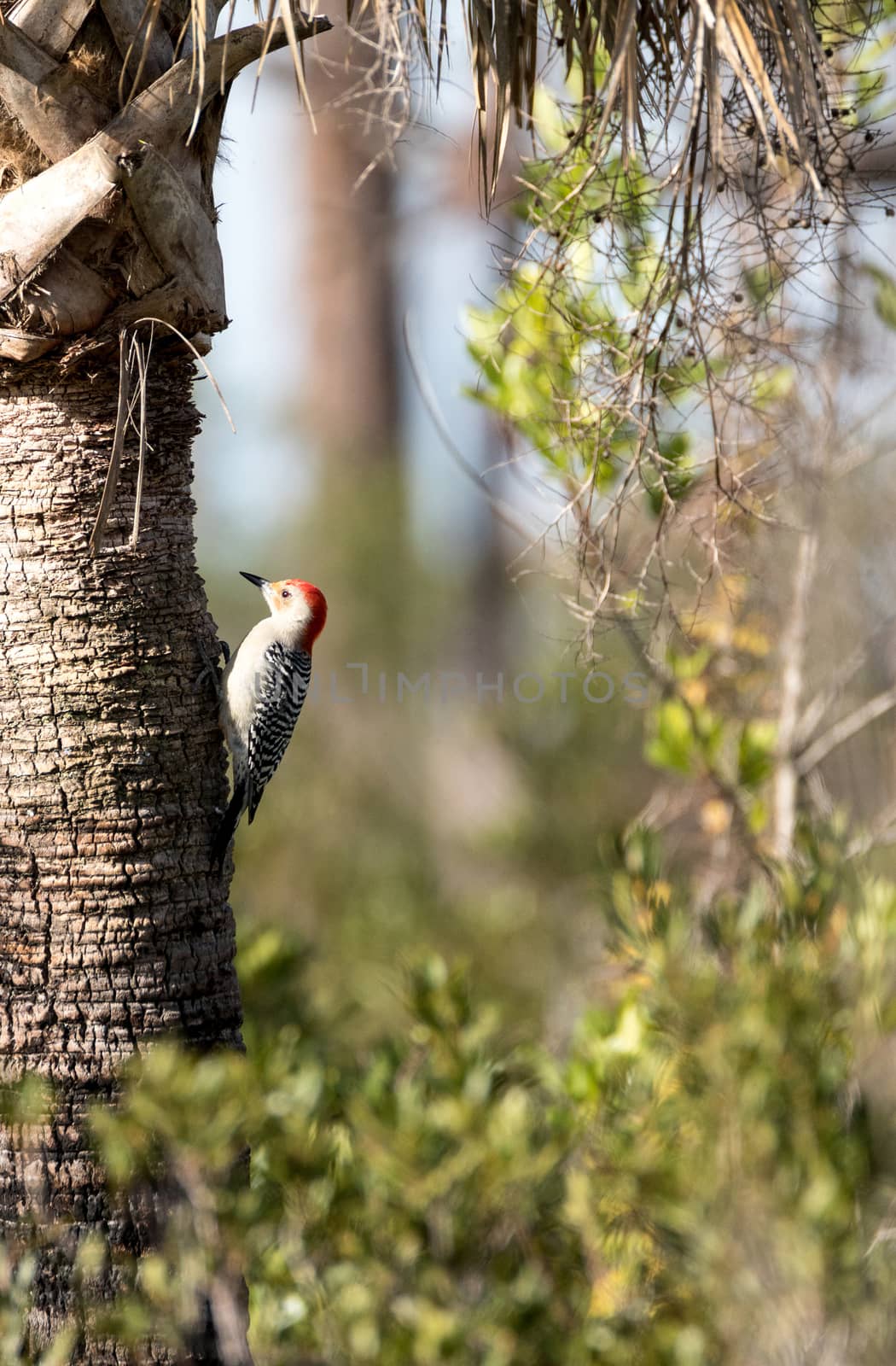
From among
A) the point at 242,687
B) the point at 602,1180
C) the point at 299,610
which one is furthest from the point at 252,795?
the point at 602,1180

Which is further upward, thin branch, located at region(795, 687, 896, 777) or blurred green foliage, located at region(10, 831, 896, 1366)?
thin branch, located at region(795, 687, 896, 777)

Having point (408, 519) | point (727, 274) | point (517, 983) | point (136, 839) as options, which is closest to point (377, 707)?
point (408, 519)

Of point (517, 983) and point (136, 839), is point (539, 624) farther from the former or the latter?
point (136, 839)

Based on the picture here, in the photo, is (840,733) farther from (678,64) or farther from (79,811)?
(79,811)

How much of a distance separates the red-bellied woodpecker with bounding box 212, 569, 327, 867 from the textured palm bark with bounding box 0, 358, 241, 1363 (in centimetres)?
61

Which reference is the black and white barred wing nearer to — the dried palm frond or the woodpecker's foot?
the woodpecker's foot

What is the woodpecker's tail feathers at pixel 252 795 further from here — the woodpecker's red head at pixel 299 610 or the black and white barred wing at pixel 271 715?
the woodpecker's red head at pixel 299 610

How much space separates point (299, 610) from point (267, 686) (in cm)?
74

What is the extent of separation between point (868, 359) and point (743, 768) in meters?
1.77

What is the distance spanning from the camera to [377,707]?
47.2ft

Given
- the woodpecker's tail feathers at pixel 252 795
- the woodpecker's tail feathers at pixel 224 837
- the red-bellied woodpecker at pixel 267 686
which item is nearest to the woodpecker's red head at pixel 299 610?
the red-bellied woodpecker at pixel 267 686

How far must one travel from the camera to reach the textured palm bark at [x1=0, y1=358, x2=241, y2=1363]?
3.32 m

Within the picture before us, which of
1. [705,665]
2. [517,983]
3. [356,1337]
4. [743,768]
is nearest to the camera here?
[356,1337]

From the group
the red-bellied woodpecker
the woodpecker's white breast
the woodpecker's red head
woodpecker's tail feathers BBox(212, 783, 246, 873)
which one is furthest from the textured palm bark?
the woodpecker's red head
